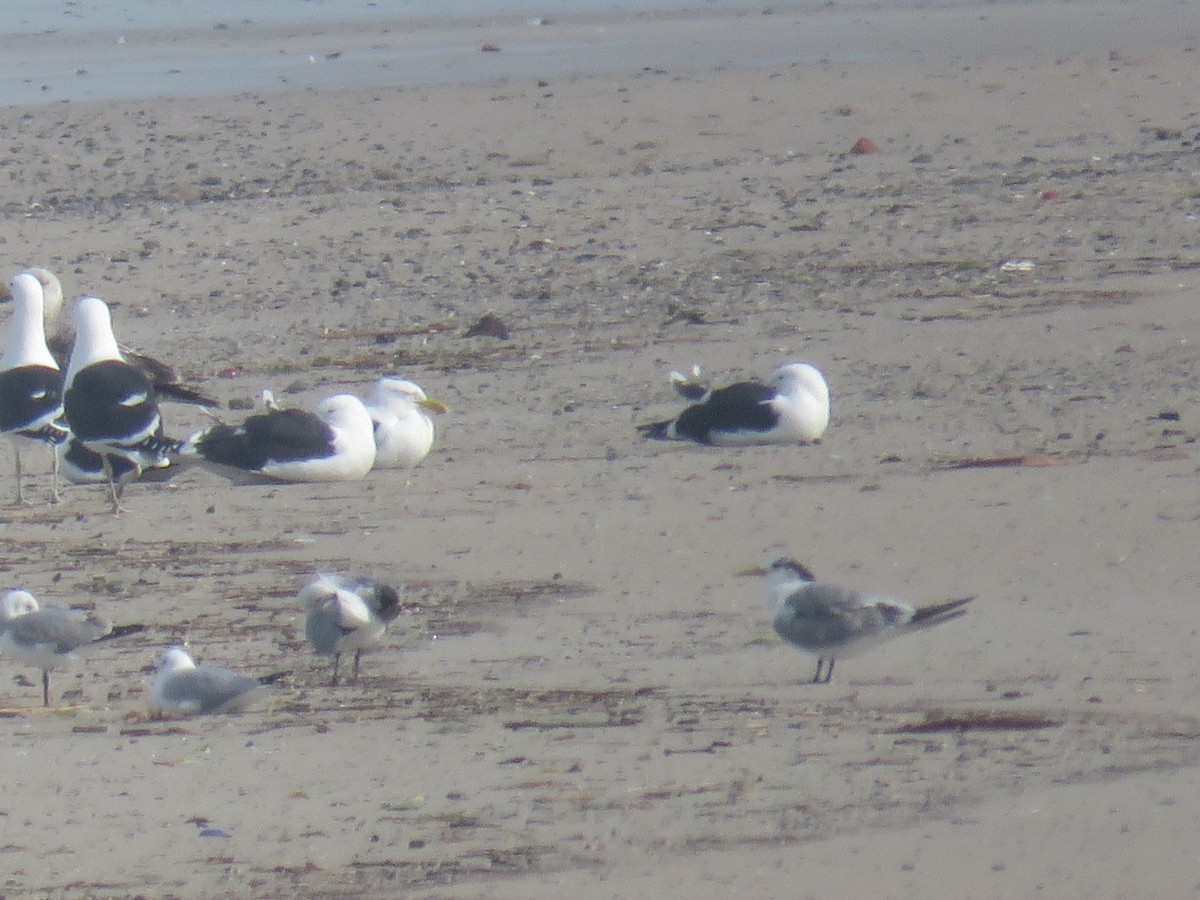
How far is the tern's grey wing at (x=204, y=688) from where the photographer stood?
231 inches

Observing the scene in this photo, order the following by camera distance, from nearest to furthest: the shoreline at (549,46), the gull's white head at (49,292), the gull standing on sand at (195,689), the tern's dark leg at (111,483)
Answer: the gull standing on sand at (195,689) → the tern's dark leg at (111,483) → the gull's white head at (49,292) → the shoreline at (549,46)

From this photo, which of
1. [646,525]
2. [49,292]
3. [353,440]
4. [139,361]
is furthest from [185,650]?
[49,292]

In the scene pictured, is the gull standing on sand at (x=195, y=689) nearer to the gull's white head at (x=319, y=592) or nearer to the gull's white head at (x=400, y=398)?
the gull's white head at (x=319, y=592)

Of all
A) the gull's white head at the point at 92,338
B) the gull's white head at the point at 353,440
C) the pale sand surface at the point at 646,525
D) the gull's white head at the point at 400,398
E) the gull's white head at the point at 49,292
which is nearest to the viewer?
the pale sand surface at the point at 646,525

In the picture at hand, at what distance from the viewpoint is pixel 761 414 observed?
30.1 ft

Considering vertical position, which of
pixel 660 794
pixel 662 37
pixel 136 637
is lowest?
pixel 662 37

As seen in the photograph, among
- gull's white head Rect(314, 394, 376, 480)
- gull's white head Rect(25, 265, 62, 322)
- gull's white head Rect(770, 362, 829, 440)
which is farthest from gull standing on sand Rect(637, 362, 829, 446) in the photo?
gull's white head Rect(25, 265, 62, 322)

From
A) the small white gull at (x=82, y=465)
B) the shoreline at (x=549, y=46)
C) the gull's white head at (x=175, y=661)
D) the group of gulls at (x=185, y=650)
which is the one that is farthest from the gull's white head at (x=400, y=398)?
the shoreline at (x=549, y=46)

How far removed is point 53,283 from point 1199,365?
19.1 ft

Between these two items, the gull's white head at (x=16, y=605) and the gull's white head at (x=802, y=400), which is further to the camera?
the gull's white head at (x=802, y=400)

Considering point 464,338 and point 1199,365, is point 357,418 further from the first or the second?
point 1199,365

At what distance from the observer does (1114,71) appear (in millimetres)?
20188

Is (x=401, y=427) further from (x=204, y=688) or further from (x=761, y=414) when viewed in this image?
(x=204, y=688)

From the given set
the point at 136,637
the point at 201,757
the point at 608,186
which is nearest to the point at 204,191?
the point at 608,186
